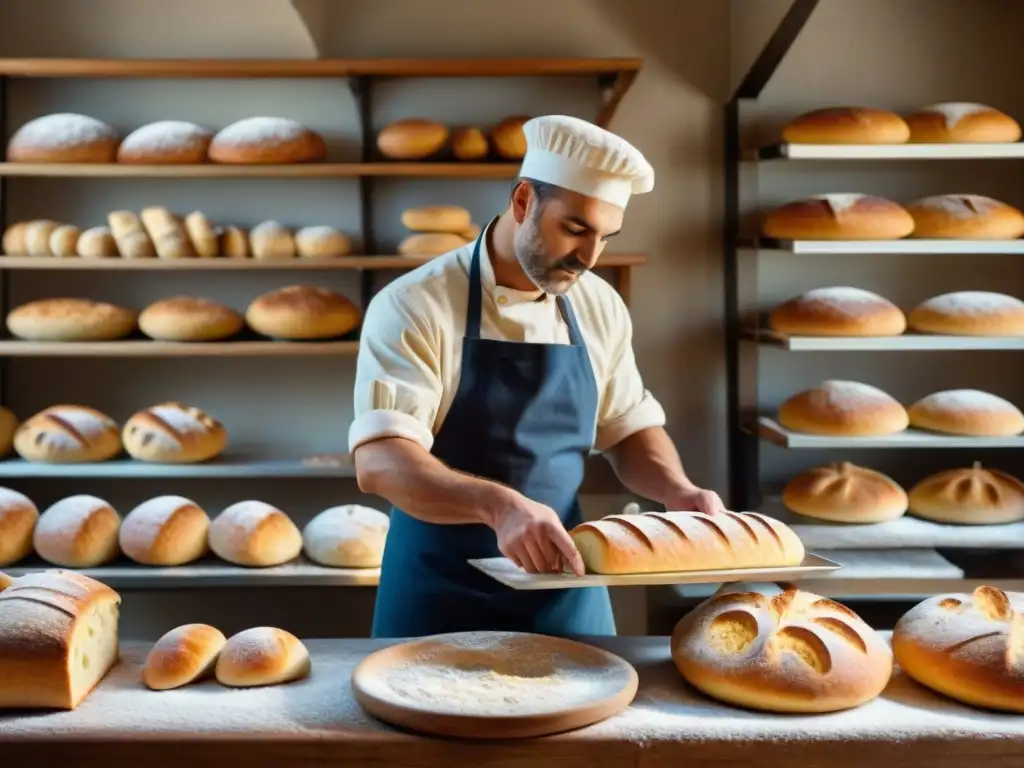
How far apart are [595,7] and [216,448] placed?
1.76 m

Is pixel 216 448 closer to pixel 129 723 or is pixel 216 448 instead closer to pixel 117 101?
pixel 117 101

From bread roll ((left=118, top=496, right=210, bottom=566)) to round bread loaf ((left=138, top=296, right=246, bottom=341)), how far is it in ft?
1.57

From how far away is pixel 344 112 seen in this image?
349 cm

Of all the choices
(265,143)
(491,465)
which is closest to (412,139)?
(265,143)

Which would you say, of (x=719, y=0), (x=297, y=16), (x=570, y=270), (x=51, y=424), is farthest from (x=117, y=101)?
(x=570, y=270)

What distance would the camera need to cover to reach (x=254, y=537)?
119 inches

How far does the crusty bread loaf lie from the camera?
165cm

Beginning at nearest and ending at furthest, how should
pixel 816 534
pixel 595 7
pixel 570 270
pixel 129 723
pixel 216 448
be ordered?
pixel 129 723 < pixel 570 270 < pixel 816 534 < pixel 216 448 < pixel 595 7

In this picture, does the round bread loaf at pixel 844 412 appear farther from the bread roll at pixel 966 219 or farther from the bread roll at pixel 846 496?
the bread roll at pixel 966 219

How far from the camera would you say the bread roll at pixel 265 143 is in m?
3.17

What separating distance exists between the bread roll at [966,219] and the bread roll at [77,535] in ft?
8.03

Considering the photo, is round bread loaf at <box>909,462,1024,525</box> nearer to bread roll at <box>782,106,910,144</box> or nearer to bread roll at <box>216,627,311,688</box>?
bread roll at <box>782,106,910,144</box>

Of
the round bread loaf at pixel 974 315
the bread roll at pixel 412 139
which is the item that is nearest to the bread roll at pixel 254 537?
the bread roll at pixel 412 139

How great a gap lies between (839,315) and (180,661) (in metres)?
2.20
